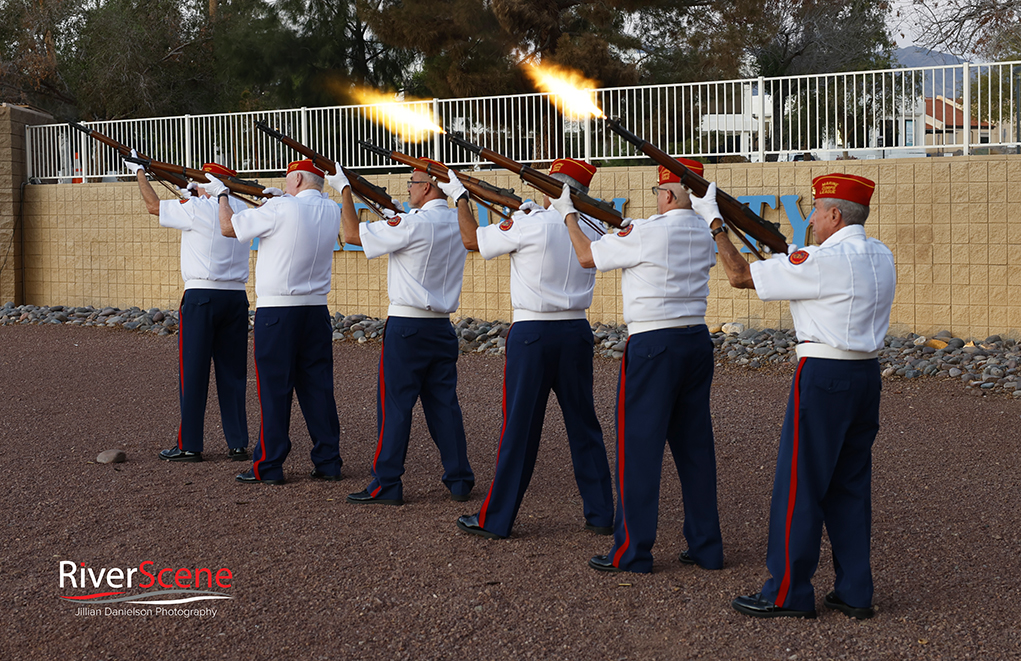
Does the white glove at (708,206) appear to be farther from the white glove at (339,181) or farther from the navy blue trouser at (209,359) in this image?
the navy blue trouser at (209,359)

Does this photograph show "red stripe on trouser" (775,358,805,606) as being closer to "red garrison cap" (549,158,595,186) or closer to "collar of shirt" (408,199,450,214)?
"red garrison cap" (549,158,595,186)

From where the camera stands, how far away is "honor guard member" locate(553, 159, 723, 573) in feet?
15.9

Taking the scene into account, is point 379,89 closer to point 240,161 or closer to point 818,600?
point 240,161

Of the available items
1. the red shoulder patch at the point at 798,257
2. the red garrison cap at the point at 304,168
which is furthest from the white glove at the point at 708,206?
the red garrison cap at the point at 304,168

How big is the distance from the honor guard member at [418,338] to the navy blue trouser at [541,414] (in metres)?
0.81

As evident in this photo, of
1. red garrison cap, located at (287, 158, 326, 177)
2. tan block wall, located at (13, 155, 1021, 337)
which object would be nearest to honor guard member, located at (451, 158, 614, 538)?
red garrison cap, located at (287, 158, 326, 177)

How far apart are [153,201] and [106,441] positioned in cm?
188

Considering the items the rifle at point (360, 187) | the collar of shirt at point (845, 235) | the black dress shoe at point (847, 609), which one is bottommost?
the black dress shoe at point (847, 609)

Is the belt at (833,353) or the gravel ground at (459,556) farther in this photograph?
the belt at (833,353)

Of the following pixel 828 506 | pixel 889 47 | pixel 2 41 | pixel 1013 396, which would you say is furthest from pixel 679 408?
pixel 2 41

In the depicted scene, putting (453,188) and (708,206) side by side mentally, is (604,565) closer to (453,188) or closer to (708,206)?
(708,206)

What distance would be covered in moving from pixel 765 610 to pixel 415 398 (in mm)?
2639

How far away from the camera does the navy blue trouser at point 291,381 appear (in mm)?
6652

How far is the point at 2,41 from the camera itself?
24.5 meters
